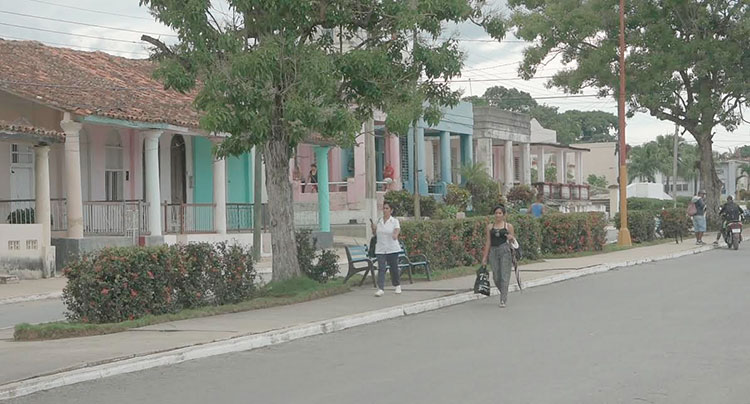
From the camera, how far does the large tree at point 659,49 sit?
37.3 meters

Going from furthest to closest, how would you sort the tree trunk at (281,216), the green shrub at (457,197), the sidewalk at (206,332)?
the green shrub at (457,197) → the tree trunk at (281,216) → the sidewalk at (206,332)

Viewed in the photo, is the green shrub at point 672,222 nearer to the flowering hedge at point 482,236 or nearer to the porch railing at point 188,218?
the flowering hedge at point 482,236

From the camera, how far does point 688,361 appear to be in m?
9.40

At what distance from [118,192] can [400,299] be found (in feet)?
53.6

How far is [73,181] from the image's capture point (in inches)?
971

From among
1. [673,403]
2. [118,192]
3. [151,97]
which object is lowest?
[673,403]

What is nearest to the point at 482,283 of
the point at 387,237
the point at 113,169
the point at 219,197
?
the point at 387,237

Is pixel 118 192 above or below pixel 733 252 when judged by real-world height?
above

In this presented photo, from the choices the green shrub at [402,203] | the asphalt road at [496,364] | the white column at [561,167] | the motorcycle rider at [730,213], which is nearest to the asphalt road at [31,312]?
the asphalt road at [496,364]

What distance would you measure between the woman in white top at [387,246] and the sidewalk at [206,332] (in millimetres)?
349

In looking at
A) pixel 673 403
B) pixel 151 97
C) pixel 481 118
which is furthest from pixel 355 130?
pixel 481 118

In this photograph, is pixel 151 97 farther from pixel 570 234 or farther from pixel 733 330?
Result: pixel 733 330

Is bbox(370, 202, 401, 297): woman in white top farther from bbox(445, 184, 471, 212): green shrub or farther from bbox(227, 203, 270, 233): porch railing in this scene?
bbox(445, 184, 471, 212): green shrub

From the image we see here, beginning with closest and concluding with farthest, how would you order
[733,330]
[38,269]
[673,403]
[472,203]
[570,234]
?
[673,403] < [733,330] < [38,269] < [570,234] < [472,203]
